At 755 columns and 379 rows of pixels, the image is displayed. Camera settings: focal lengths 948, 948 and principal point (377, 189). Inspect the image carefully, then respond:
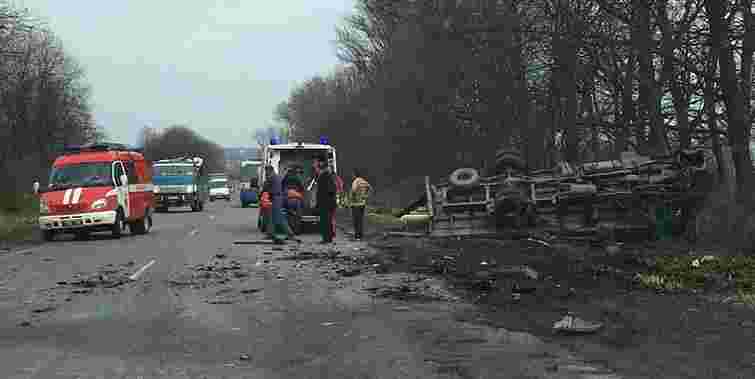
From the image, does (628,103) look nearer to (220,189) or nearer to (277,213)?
(277,213)

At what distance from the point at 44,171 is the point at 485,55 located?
59515mm

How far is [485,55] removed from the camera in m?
25.8

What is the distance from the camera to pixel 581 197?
18.9 meters

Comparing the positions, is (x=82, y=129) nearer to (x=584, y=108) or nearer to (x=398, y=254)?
(x=584, y=108)

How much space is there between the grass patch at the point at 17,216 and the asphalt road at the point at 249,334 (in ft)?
50.8

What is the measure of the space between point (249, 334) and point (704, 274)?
615 centimetres

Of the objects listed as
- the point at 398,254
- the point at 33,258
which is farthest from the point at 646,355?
the point at 33,258

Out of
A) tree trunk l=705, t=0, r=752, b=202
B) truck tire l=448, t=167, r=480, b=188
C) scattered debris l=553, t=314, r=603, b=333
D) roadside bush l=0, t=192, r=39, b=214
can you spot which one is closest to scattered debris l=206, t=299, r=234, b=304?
scattered debris l=553, t=314, r=603, b=333

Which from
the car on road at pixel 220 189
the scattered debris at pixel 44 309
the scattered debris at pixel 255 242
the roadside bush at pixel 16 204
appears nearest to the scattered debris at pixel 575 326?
the scattered debris at pixel 44 309

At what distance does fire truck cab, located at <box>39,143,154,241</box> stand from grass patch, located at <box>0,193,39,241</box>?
342 cm

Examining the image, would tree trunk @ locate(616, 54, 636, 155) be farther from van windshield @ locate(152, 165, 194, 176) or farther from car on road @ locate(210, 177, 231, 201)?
car on road @ locate(210, 177, 231, 201)

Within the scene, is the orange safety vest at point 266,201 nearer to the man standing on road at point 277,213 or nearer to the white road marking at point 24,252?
the man standing on road at point 277,213

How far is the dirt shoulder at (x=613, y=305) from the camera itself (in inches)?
282

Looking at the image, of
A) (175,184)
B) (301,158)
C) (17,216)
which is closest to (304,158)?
(301,158)
